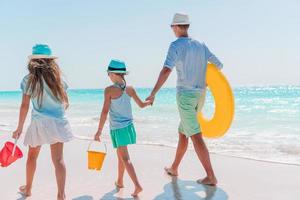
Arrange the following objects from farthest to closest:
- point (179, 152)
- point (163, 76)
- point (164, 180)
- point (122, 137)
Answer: point (179, 152) < point (164, 180) < point (163, 76) < point (122, 137)

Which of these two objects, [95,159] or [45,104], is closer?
[45,104]

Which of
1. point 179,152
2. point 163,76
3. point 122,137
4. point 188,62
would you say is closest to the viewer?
point 122,137

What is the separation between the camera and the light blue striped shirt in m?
4.23

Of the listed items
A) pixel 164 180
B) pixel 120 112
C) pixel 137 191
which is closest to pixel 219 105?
pixel 164 180

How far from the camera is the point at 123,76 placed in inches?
149

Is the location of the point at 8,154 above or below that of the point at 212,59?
below

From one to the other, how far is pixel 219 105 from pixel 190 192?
3.83 feet

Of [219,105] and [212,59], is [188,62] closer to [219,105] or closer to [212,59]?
[212,59]

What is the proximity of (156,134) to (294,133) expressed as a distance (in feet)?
9.55

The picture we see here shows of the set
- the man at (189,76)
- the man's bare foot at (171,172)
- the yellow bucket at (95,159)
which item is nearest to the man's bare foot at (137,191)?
the yellow bucket at (95,159)

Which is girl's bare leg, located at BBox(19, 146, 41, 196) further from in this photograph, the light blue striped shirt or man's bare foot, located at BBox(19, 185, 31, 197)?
the light blue striped shirt

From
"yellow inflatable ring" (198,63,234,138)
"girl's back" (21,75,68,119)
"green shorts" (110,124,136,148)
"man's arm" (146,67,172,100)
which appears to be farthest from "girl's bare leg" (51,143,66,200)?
"yellow inflatable ring" (198,63,234,138)

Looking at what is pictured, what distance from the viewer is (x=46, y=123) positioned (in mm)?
3467

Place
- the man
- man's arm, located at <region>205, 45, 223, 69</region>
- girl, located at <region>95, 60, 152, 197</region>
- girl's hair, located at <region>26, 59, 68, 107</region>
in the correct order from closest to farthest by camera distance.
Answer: girl's hair, located at <region>26, 59, 68, 107</region> → girl, located at <region>95, 60, 152, 197</region> → the man → man's arm, located at <region>205, 45, 223, 69</region>
